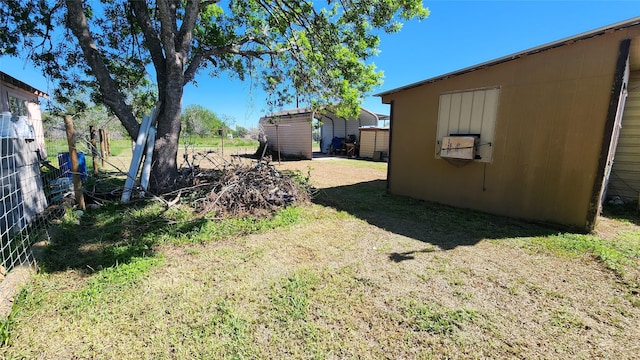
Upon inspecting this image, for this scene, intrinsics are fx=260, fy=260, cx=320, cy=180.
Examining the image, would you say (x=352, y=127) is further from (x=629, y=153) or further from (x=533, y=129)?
(x=533, y=129)

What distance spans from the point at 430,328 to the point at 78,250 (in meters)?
3.70

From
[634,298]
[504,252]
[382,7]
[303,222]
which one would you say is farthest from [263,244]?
[382,7]

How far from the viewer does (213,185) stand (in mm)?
4805

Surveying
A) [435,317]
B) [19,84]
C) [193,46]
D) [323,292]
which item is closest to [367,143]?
[193,46]

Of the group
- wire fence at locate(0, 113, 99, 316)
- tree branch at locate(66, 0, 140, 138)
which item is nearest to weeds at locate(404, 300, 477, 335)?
wire fence at locate(0, 113, 99, 316)

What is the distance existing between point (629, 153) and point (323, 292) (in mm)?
6742

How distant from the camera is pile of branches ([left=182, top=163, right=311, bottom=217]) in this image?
4.26m

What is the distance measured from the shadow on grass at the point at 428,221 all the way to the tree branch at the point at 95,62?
12.6 feet

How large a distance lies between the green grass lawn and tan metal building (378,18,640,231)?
0.65 meters

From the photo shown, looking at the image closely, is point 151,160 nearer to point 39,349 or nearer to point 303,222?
point 303,222

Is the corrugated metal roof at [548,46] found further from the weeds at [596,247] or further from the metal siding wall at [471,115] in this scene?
the weeds at [596,247]

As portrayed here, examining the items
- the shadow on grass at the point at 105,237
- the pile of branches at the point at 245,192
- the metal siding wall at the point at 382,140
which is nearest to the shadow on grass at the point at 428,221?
the pile of branches at the point at 245,192

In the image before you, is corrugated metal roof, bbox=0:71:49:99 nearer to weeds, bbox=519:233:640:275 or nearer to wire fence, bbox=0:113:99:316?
wire fence, bbox=0:113:99:316

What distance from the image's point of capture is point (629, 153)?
16.5ft
